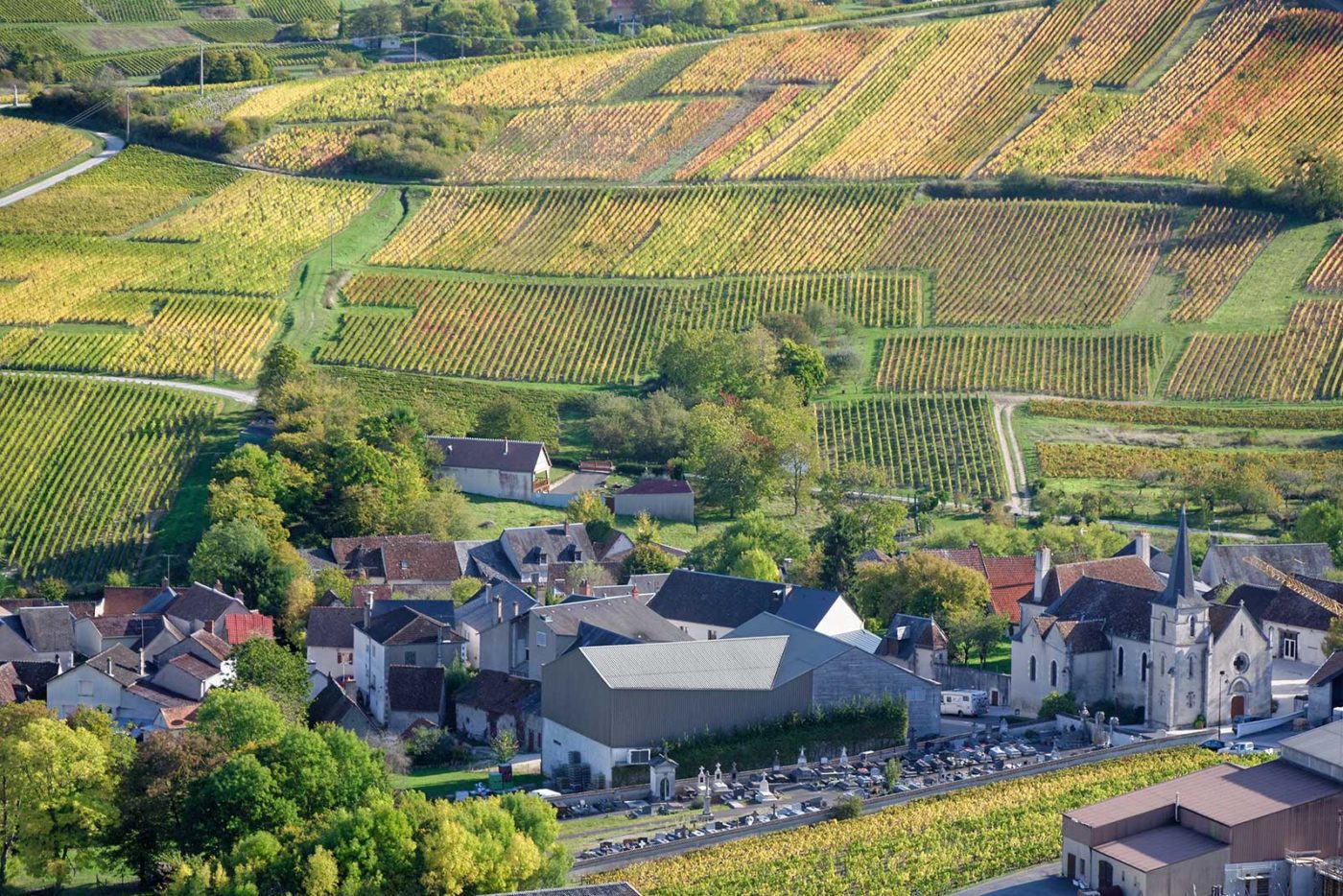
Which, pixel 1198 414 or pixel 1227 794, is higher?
pixel 1198 414

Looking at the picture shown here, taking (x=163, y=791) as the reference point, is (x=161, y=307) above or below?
above

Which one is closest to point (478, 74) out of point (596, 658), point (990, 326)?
point (990, 326)

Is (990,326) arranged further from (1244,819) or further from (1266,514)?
(1244,819)

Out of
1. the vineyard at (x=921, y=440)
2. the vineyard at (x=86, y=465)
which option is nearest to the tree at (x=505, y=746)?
the vineyard at (x=86, y=465)

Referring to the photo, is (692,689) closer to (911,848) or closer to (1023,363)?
(911,848)

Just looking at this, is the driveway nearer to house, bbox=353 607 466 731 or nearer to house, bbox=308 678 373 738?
house, bbox=308 678 373 738

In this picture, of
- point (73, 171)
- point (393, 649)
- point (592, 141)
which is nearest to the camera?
point (393, 649)

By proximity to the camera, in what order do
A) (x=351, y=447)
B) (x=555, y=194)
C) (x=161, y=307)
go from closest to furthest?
(x=351, y=447) → (x=161, y=307) → (x=555, y=194)

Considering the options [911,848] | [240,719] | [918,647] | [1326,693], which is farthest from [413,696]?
[1326,693]
